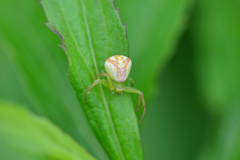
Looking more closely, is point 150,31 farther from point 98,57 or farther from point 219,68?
point 98,57

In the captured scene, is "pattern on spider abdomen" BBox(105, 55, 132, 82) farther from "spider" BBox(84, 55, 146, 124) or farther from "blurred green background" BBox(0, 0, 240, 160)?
"blurred green background" BBox(0, 0, 240, 160)

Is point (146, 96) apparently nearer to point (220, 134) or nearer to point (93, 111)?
point (93, 111)

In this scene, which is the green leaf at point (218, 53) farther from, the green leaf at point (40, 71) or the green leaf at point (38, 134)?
the green leaf at point (38, 134)

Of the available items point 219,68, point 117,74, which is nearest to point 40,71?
point 117,74

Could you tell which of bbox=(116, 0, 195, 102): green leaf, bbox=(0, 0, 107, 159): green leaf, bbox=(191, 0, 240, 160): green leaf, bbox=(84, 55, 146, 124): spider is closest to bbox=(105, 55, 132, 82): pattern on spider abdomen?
bbox=(84, 55, 146, 124): spider

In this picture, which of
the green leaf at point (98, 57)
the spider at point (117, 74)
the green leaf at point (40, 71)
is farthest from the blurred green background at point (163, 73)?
the green leaf at point (98, 57)

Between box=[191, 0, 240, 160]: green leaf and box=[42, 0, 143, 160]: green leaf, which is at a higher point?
box=[42, 0, 143, 160]: green leaf

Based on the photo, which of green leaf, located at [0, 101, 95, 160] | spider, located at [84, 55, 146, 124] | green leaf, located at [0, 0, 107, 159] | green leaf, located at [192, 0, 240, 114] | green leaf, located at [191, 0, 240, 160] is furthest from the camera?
green leaf, located at [192, 0, 240, 114]
